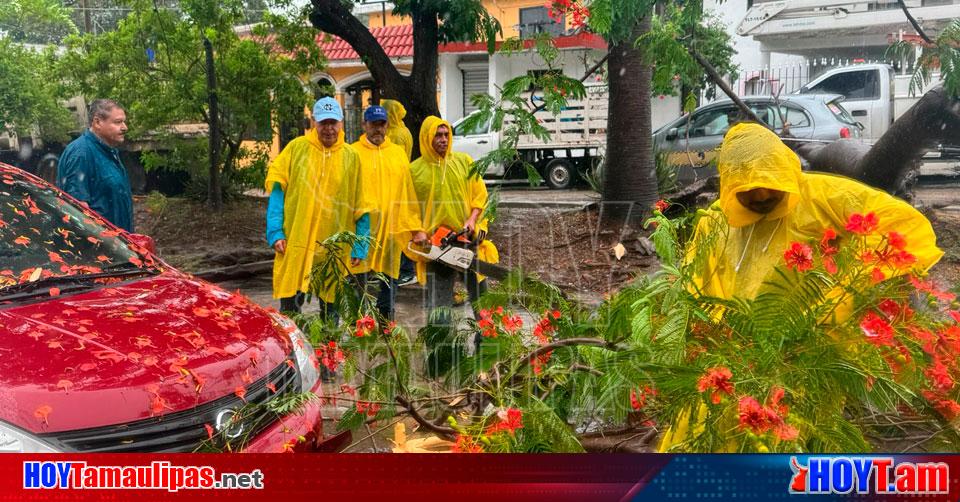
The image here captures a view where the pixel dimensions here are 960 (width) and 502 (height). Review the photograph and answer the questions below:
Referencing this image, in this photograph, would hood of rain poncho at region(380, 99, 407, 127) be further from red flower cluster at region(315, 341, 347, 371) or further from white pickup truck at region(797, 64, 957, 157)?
white pickup truck at region(797, 64, 957, 157)

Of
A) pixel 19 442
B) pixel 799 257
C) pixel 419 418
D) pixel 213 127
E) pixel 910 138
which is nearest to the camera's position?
pixel 19 442

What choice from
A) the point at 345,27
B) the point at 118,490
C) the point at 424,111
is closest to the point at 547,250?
the point at 424,111

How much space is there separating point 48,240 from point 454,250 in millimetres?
1610

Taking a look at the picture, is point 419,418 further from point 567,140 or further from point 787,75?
point 787,75

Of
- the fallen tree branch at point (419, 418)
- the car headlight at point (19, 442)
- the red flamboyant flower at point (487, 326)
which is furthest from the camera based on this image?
the red flamboyant flower at point (487, 326)

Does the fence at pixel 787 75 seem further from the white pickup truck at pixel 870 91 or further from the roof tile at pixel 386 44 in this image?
the roof tile at pixel 386 44

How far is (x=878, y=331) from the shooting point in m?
2.11

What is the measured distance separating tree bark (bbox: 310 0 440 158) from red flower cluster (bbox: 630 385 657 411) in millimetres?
1485

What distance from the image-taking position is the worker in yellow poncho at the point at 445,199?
3.43 m

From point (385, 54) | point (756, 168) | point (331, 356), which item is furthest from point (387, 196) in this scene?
point (756, 168)

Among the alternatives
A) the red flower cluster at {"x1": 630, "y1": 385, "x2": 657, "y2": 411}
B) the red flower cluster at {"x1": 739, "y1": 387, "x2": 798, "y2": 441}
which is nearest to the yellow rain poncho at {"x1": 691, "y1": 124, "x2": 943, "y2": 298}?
the red flower cluster at {"x1": 630, "y1": 385, "x2": 657, "y2": 411}

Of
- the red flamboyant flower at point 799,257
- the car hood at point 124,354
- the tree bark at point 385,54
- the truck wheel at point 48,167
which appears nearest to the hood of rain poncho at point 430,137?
the tree bark at point 385,54

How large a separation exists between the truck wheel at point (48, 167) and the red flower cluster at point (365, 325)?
1222mm

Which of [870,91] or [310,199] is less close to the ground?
[870,91]
